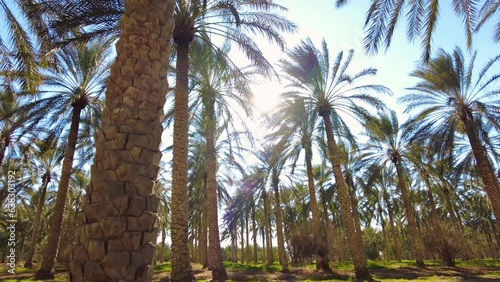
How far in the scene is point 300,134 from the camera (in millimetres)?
21625

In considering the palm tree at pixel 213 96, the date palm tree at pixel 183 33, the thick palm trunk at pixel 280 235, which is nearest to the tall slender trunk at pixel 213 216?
the palm tree at pixel 213 96

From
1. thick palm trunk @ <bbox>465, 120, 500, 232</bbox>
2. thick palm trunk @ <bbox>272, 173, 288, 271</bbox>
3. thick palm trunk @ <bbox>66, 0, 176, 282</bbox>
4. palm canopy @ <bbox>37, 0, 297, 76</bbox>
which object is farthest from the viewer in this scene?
thick palm trunk @ <bbox>272, 173, 288, 271</bbox>

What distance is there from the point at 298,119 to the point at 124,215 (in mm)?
15882

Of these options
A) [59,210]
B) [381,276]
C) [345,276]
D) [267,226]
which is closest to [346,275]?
[345,276]

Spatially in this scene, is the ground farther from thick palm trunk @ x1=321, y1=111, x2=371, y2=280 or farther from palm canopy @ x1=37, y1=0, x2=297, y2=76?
palm canopy @ x1=37, y1=0, x2=297, y2=76

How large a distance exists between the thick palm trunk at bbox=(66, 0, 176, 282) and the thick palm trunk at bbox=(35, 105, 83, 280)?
13.6m

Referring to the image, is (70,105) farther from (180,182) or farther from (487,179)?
(487,179)

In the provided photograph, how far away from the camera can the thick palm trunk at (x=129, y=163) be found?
250 cm

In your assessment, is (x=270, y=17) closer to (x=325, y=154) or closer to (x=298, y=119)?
(x=298, y=119)

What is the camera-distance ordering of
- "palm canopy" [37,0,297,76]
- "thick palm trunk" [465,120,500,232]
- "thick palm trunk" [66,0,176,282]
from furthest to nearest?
1. "thick palm trunk" [465,120,500,232]
2. "palm canopy" [37,0,297,76]
3. "thick palm trunk" [66,0,176,282]

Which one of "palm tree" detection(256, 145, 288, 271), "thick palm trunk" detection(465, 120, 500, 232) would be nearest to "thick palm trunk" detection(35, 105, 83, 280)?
"palm tree" detection(256, 145, 288, 271)

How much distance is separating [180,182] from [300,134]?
42.6 ft

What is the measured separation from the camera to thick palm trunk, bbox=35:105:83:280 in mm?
13922

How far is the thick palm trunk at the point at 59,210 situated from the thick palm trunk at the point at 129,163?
1360cm
